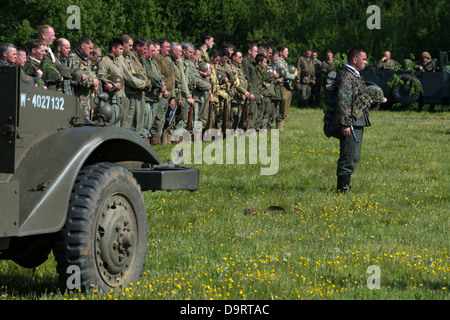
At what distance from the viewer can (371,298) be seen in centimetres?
624

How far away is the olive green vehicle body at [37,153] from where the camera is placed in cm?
491

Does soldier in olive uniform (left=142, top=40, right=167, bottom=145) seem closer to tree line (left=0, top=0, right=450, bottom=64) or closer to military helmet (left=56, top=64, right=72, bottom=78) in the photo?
military helmet (left=56, top=64, right=72, bottom=78)

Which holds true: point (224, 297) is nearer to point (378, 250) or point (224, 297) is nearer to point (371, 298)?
point (371, 298)

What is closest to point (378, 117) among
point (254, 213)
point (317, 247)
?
point (254, 213)

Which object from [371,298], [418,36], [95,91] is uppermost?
[418,36]

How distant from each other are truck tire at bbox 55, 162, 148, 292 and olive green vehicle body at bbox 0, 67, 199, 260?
0.18 meters

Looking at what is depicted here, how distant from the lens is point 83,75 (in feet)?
44.5

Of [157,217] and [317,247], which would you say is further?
[157,217]

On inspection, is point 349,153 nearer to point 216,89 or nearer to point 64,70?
point 64,70

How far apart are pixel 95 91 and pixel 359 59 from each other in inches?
182

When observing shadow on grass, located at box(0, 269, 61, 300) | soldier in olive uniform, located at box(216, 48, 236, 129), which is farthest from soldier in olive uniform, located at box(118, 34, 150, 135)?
shadow on grass, located at box(0, 269, 61, 300)

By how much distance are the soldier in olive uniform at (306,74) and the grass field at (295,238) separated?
1895 cm

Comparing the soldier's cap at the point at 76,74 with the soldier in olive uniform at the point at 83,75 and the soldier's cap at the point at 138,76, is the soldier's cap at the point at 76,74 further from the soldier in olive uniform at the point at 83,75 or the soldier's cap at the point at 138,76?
the soldier's cap at the point at 138,76

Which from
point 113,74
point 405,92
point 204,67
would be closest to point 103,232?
point 113,74
